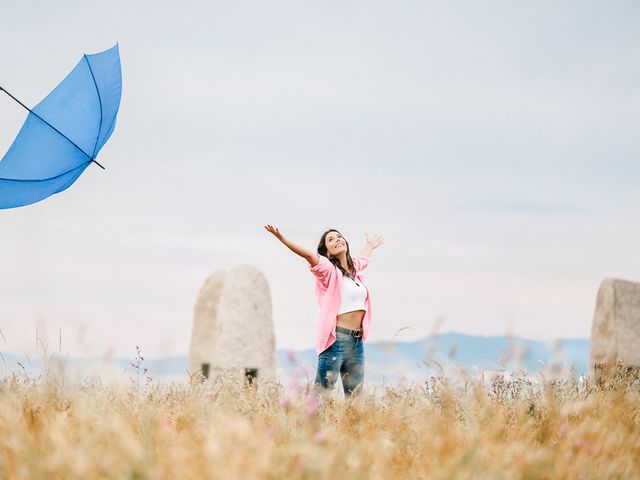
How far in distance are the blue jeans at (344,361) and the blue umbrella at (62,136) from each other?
8.02ft

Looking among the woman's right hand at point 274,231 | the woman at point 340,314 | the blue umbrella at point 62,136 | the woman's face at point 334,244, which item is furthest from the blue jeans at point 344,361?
the blue umbrella at point 62,136

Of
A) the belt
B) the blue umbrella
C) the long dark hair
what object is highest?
the blue umbrella

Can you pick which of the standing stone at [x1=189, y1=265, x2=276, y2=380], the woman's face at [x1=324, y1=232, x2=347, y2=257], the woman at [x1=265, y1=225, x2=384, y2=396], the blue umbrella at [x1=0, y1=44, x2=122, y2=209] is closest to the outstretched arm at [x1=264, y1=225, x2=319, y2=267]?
the woman at [x1=265, y1=225, x2=384, y2=396]

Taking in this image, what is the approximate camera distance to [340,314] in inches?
257

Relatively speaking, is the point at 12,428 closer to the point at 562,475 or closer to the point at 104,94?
the point at 562,475

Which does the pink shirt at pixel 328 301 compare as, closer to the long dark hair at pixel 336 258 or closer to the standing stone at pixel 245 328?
the long dark hair at pixel 336 258

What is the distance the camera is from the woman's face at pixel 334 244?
6.75 m

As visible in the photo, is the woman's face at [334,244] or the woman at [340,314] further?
the woman's face at [334,244]

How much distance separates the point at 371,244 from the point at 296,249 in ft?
4.55

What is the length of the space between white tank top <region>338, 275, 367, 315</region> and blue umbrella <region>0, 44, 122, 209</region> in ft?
7.44

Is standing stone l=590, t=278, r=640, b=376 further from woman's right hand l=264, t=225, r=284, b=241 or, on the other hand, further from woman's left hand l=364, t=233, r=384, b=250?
woman's right hand l=264, t=225, r=284, b=241

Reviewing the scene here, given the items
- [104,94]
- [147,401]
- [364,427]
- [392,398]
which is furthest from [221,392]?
[104,94]

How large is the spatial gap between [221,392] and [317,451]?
10.7 feet

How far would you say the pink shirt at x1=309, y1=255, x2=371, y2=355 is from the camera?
6461 mm
